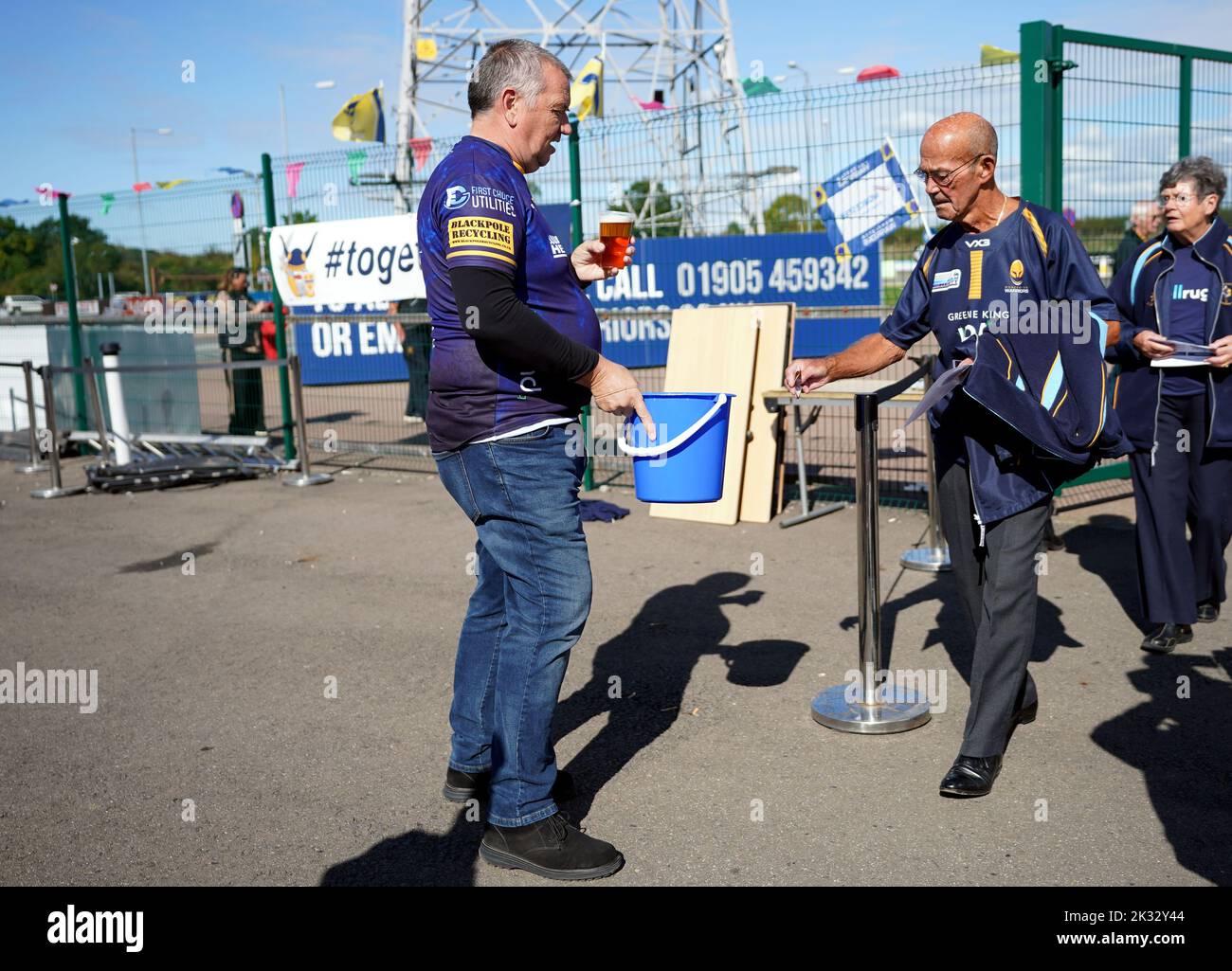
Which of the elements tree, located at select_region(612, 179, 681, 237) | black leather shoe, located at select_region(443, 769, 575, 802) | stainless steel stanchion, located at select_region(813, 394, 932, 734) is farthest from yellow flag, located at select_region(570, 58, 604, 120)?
black leather shoe, located at select_region(443, 769, 575, 802)

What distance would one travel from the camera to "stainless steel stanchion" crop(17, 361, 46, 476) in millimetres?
10781

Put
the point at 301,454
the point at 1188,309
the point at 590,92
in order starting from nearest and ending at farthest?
the point at 1188,309
the point at 301,454
the point at 590,92

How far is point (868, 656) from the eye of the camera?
4.55m

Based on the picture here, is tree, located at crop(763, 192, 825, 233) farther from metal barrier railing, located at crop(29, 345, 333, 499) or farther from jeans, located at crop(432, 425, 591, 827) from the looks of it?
jeans, located at crop(432, 425, 591, 827)

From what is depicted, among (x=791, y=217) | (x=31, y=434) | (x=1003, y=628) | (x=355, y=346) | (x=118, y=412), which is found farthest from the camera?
(x=118, y=412)

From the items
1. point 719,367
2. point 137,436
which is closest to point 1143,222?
point 719,367

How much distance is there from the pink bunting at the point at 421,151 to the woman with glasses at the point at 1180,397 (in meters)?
6.36

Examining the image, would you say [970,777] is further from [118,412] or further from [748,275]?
[118,412]

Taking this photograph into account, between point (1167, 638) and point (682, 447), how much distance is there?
2.93 meters

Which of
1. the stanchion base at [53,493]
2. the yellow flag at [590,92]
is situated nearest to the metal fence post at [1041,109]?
the yellow flag at [590,92]

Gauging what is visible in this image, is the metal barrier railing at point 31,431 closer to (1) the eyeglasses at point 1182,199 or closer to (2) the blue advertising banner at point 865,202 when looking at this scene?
(2) the blue advertising banner at point 865,202

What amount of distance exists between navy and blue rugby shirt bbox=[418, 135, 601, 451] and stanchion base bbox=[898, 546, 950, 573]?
398cm
